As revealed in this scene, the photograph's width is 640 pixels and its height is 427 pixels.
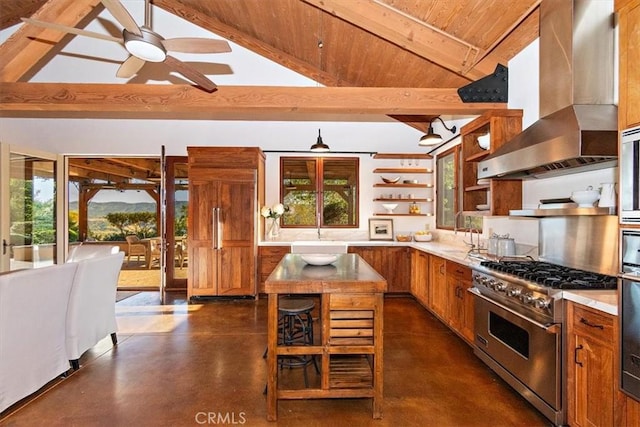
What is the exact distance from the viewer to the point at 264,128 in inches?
220

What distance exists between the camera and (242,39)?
4.86 m

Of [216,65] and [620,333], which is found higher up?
[216,65]

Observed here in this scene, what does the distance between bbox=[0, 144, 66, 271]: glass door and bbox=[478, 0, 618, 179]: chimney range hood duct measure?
19.8 feet

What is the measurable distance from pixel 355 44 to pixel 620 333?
3639 mm

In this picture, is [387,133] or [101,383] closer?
[101,383]

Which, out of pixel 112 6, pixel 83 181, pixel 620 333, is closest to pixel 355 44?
pixel 112 6

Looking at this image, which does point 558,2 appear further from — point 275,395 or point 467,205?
point 275,395

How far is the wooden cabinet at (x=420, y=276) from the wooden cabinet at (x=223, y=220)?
2427mm

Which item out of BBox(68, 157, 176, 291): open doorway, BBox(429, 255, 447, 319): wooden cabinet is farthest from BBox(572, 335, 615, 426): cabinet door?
BBox(68, 157, 176, 291): open doorway

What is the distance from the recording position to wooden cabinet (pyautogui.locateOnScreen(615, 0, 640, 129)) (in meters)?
1.62

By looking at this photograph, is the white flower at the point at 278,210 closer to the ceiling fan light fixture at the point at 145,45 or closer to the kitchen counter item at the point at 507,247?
the ceiling fan light fixture at the point at 145,45

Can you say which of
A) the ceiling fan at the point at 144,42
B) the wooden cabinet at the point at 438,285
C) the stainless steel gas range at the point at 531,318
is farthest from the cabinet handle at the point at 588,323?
the ceiling fan at the point at 144,42

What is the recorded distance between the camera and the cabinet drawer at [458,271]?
318 centimetres

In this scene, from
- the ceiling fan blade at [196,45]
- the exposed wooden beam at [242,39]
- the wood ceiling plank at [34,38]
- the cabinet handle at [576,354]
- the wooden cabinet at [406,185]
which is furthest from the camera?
the wooden cabinet at [406,185]
